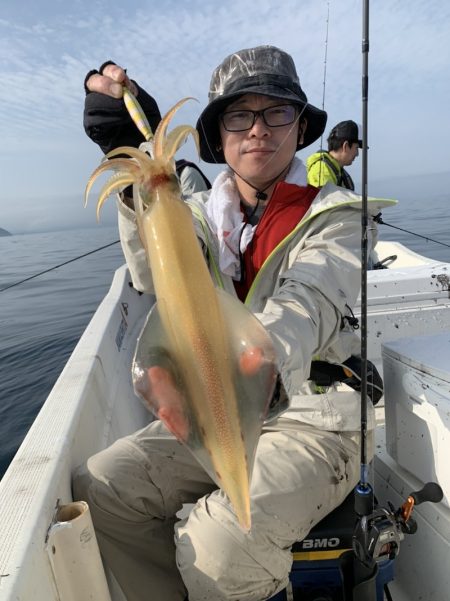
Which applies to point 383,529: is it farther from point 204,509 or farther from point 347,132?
point 347,132

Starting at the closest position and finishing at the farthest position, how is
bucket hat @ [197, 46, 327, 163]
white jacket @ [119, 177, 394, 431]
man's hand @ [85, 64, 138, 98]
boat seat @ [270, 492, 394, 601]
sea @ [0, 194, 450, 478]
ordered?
white jacket @ [119, 177, 394, 431] → boat seat @ [270, 492, 394, 601] → man's hand @ [85, 64, 138, 98] → bucket hat @ [197, 46, 327, 163] → sea @ [0, 194, 450, 478]

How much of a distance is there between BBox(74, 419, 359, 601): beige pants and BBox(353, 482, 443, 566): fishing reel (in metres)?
0.20

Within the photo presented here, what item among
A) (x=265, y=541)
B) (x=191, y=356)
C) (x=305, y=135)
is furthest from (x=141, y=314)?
(x=191, y=356)

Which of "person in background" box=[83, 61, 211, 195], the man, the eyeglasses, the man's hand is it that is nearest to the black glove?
"person in background" box=[83, 61, 211, 195]

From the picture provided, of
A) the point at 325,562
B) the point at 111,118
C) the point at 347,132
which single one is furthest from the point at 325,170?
the point at 325,562

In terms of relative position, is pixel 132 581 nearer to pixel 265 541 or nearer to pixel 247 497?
pixel 265 541

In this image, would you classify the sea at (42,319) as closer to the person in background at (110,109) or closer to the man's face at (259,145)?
the person in background at (110,109)

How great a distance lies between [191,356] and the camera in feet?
4.01

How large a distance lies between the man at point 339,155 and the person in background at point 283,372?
11.9 ft

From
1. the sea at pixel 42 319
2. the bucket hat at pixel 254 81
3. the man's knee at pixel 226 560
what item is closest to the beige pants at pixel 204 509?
the man's knee at pixel 226 560

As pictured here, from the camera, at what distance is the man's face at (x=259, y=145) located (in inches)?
91.8

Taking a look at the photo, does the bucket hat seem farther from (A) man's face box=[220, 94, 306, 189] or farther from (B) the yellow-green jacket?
(B) the yellow-green jacket

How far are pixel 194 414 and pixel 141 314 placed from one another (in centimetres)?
A: 471

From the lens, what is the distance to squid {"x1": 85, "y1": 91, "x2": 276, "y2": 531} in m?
1.22
